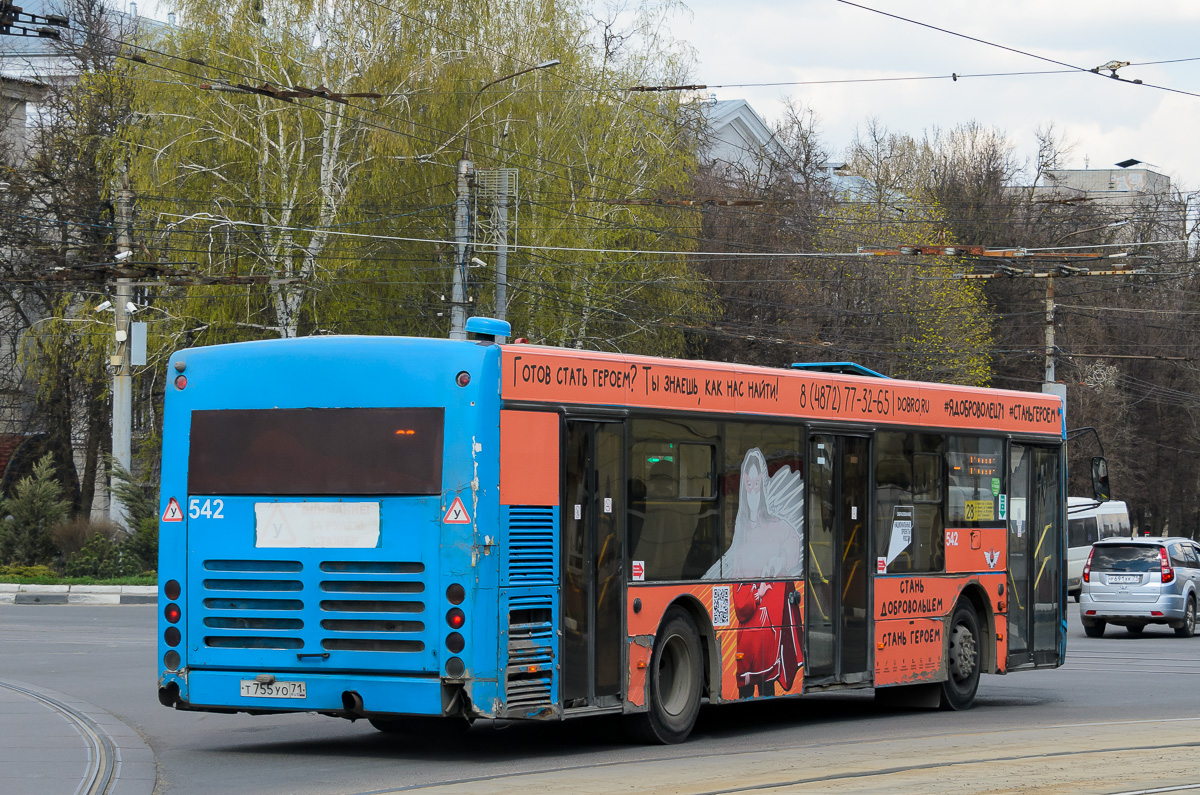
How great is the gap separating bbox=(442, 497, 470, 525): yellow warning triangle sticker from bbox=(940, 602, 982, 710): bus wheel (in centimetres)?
640

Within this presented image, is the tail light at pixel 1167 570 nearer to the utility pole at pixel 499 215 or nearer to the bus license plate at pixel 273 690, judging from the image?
the utility pole at pixel 499 215

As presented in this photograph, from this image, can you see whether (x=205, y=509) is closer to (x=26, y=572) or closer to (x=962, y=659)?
(x=962, y=659)

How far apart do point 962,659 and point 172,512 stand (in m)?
7.64

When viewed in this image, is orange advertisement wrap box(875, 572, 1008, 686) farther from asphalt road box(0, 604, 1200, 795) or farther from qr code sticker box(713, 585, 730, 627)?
qr code sticker box(713, 585, 730, 627)

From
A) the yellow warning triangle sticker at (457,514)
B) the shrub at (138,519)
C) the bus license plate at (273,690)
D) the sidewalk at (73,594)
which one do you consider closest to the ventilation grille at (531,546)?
the yellow warning triangle sticker at (457,514)

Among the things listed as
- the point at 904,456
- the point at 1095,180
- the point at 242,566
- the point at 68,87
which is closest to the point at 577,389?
the point at 242,566

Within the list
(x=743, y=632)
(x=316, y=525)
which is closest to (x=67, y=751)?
(x=316, y=525)

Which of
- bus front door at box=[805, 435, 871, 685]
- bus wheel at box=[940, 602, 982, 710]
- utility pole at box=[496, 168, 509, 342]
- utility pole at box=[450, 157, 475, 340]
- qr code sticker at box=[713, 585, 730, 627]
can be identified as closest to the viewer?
qr code sticker at box=[713, 585, 730, 627]

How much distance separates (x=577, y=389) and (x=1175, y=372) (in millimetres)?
60244

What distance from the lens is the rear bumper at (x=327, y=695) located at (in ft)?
31.7

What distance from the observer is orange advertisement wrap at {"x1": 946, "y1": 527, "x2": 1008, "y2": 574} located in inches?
574

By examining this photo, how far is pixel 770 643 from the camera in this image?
1225cm

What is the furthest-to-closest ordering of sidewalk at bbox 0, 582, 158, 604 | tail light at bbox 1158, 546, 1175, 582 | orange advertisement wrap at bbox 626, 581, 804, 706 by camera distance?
sidewalk at bbox 0, 582, 158, 604 < tail light at bbox 1158, 546, 1175, 582 < orange advertisement wrap at bbox 626, 581, 804, 706

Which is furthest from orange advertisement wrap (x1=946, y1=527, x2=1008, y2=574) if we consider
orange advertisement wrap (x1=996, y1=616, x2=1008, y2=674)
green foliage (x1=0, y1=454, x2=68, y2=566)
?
green foliage (x1=0, y1=454, x2=68, y2=566)
